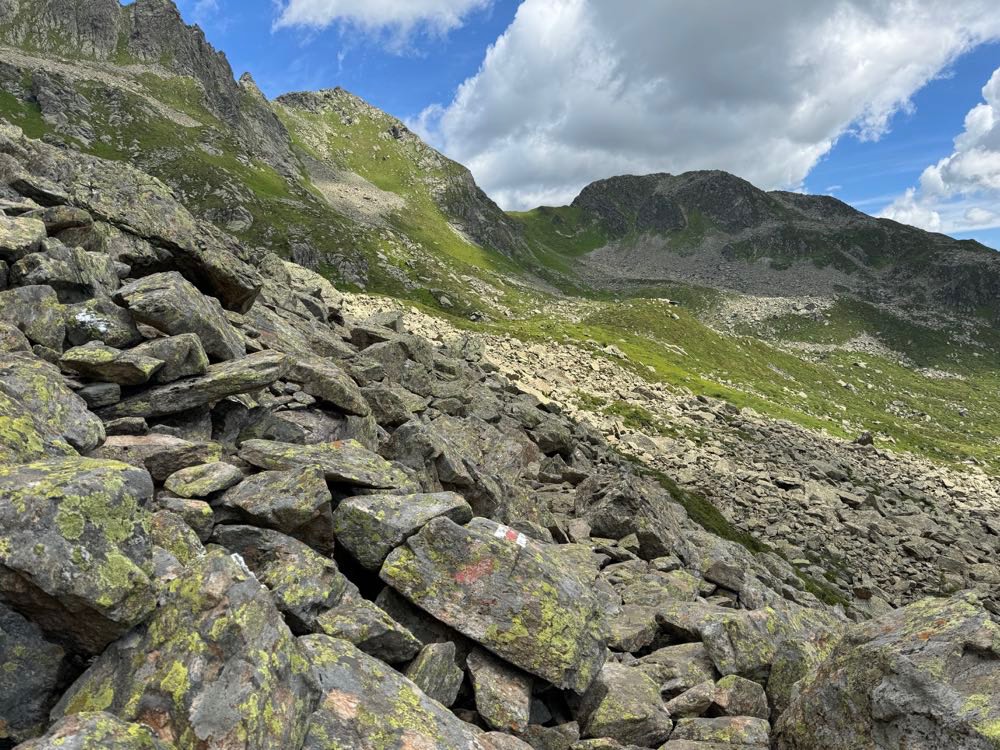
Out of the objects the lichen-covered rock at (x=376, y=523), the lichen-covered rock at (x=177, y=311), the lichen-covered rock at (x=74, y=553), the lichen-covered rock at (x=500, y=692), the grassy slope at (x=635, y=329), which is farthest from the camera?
the grassy slope at (x=635, y=329)

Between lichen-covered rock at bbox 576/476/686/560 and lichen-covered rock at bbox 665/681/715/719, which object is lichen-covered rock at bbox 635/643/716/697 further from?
lichen-covered rock at bbox 576/476/686/560

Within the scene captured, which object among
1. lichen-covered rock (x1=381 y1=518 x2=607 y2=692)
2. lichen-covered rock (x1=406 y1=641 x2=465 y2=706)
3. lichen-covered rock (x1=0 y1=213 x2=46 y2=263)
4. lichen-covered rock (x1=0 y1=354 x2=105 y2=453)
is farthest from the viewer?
lichen-covered rock (x1=0 y1=213 x2=46 y2=263)

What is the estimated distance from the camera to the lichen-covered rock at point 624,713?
1029cm

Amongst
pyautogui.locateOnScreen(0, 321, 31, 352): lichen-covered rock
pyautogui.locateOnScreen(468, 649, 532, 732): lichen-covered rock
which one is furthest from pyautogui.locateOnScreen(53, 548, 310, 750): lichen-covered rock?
pyautogui.locateOnScreen(0, 321, 31, 352): lichen-covered rock

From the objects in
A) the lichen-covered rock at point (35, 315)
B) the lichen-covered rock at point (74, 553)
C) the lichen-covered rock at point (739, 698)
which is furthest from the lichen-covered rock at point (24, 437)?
the lichen-covered rock at point (739, 698)

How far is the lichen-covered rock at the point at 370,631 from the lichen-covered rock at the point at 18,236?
14.6m

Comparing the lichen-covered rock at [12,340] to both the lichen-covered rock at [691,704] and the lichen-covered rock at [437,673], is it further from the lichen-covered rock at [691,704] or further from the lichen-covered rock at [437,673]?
the lichen-covered rock at [691,704]

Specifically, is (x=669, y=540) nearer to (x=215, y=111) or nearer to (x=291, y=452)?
(x=291, y=452)

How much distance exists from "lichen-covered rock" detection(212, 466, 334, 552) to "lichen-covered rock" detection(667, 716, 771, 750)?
777 centimetres

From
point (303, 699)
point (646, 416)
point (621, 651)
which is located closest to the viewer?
point (303, 699)

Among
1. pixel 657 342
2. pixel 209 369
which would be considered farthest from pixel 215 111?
pixel 209 369

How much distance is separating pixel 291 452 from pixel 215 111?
199 metres

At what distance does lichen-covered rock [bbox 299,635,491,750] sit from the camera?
737 centimetres

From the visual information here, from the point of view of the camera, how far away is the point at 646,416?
166ft
